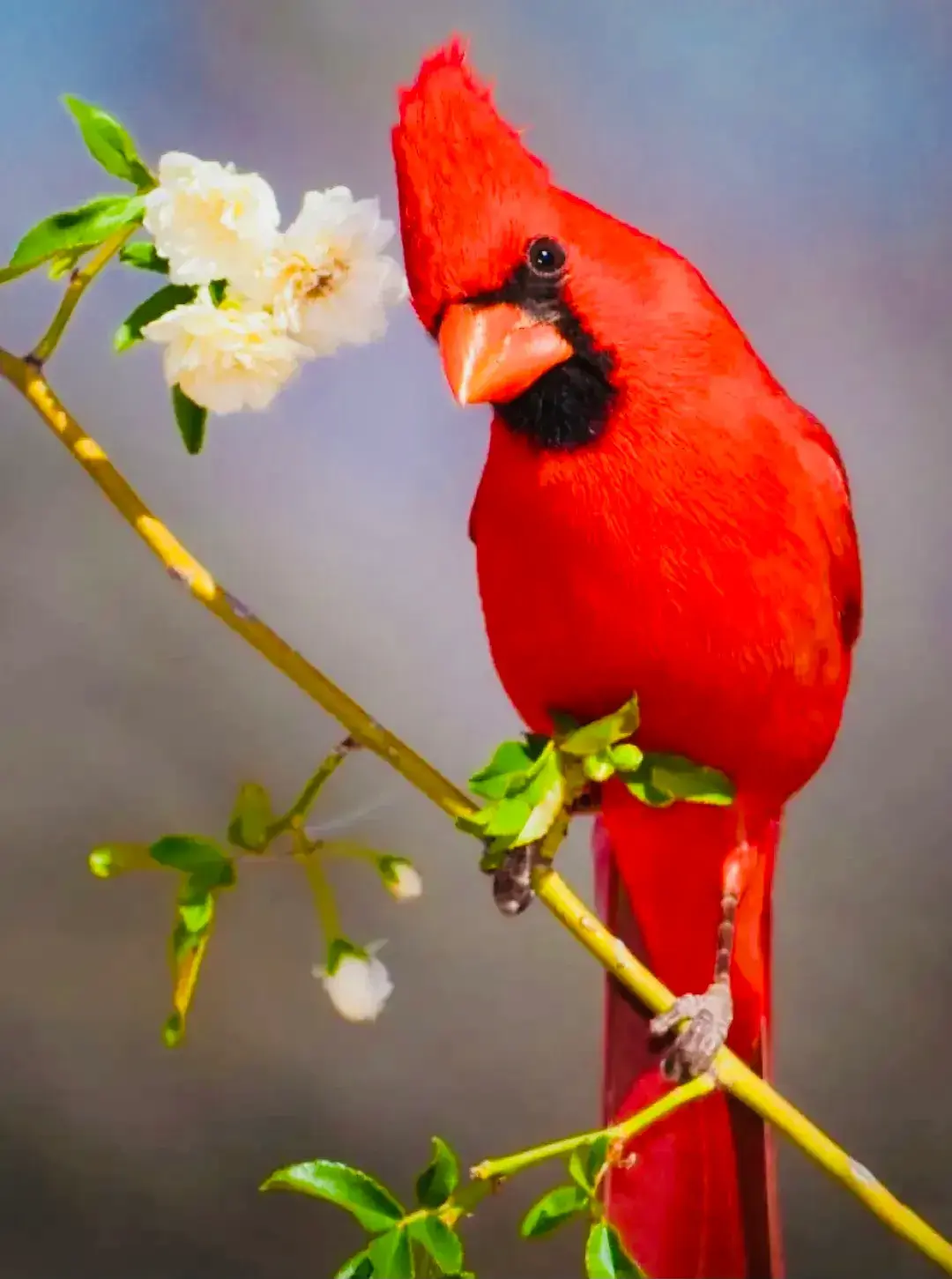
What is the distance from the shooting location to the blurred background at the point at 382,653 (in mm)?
729

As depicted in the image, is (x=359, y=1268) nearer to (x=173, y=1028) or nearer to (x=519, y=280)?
(x=173, y=1028)

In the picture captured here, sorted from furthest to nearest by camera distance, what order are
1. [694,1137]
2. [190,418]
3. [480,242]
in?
[694,1137]
[190,418]
[480,242]

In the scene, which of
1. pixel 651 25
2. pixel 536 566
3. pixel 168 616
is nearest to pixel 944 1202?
pixel 536 566

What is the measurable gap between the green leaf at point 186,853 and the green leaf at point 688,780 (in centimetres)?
25

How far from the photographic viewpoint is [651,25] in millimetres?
720

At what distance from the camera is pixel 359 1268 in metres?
0.58

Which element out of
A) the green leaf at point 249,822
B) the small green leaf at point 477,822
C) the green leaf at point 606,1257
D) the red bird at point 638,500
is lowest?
the green leaf at point 606,1257

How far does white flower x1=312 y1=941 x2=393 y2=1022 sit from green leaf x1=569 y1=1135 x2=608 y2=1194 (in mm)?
178

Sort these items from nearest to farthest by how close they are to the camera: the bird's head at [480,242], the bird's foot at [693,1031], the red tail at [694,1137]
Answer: the bird's head at [480,242] → the bird's foot at [693,1031] → the red tail at [694,1137]

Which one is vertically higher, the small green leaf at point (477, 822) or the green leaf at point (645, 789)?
the green leaf at point (645, 789)

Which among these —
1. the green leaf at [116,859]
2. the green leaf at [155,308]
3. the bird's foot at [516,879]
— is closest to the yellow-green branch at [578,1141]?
the bird's foot at [516,879]

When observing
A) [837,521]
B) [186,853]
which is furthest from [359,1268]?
[837,521]

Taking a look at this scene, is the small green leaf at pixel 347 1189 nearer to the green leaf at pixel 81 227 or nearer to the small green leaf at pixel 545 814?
the small green leaf at pixel 545 814

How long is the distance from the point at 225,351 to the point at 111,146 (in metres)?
0.13
